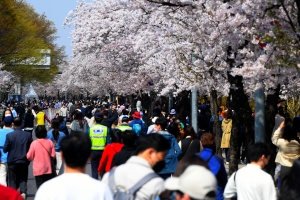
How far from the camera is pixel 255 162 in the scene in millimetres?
7074

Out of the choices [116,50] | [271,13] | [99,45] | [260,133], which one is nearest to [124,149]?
[271,13]

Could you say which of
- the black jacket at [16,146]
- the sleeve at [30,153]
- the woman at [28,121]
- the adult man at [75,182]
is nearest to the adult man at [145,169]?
the adult man at [75,182]

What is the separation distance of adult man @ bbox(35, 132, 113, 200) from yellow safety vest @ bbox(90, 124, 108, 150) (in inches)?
320

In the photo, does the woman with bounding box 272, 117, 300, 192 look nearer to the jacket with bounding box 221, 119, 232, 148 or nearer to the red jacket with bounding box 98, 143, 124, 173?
the red jacket with bounding box 98, 143, 124, 173

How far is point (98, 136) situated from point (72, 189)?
855cm

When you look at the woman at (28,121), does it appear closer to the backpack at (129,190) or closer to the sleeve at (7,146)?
the sleeve at (7,146)

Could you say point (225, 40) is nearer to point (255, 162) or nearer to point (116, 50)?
point (255, 162)

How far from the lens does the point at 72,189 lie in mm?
4871

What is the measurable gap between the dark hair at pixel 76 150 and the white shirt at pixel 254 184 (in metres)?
2.19

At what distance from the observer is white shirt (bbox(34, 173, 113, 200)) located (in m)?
4.84

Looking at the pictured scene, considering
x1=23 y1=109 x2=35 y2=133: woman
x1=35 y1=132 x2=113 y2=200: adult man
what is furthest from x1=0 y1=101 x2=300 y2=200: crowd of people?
x1=23 y1=109 x2=35 y2=133: woman

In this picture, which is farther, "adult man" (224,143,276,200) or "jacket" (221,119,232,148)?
"jacket" (221,119,232,148)

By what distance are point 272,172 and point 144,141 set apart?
29.8 feet

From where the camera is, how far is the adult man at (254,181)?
679 centimetres
